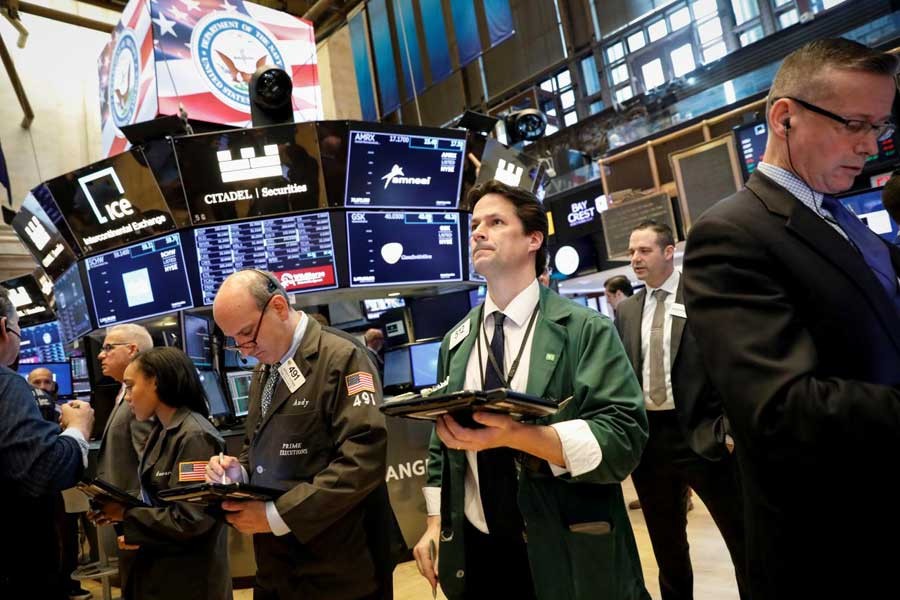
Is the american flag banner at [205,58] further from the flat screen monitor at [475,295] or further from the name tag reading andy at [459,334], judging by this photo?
the name tag reading andy at [459,334]

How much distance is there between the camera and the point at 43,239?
6129mm

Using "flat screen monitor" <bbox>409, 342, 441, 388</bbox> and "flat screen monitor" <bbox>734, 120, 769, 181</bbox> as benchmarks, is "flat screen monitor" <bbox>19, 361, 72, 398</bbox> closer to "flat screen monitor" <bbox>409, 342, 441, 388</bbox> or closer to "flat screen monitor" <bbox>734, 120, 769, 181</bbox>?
"flat screen monitor" <bbox>409, 342, 441, 388</bbox>

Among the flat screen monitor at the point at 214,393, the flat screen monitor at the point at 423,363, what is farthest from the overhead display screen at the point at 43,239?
the flat screen monitor at the point at 423,363

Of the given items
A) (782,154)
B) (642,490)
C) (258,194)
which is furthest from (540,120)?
(782,154)

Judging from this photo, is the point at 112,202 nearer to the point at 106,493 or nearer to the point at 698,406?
the point at 106,493

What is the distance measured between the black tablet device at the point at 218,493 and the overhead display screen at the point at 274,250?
356 cm

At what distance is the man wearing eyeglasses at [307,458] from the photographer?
Result: 181 cm

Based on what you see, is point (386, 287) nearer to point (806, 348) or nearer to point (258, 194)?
point (258, 194)

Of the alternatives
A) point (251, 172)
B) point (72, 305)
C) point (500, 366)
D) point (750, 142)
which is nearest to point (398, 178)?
point (251, 172)

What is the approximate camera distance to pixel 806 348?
107 centimetres

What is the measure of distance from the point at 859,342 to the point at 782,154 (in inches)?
16.5

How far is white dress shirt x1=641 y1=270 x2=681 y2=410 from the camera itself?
2.92 metres

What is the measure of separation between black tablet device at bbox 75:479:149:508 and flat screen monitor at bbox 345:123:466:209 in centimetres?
341

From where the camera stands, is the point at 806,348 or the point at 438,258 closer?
the point at 806,348
